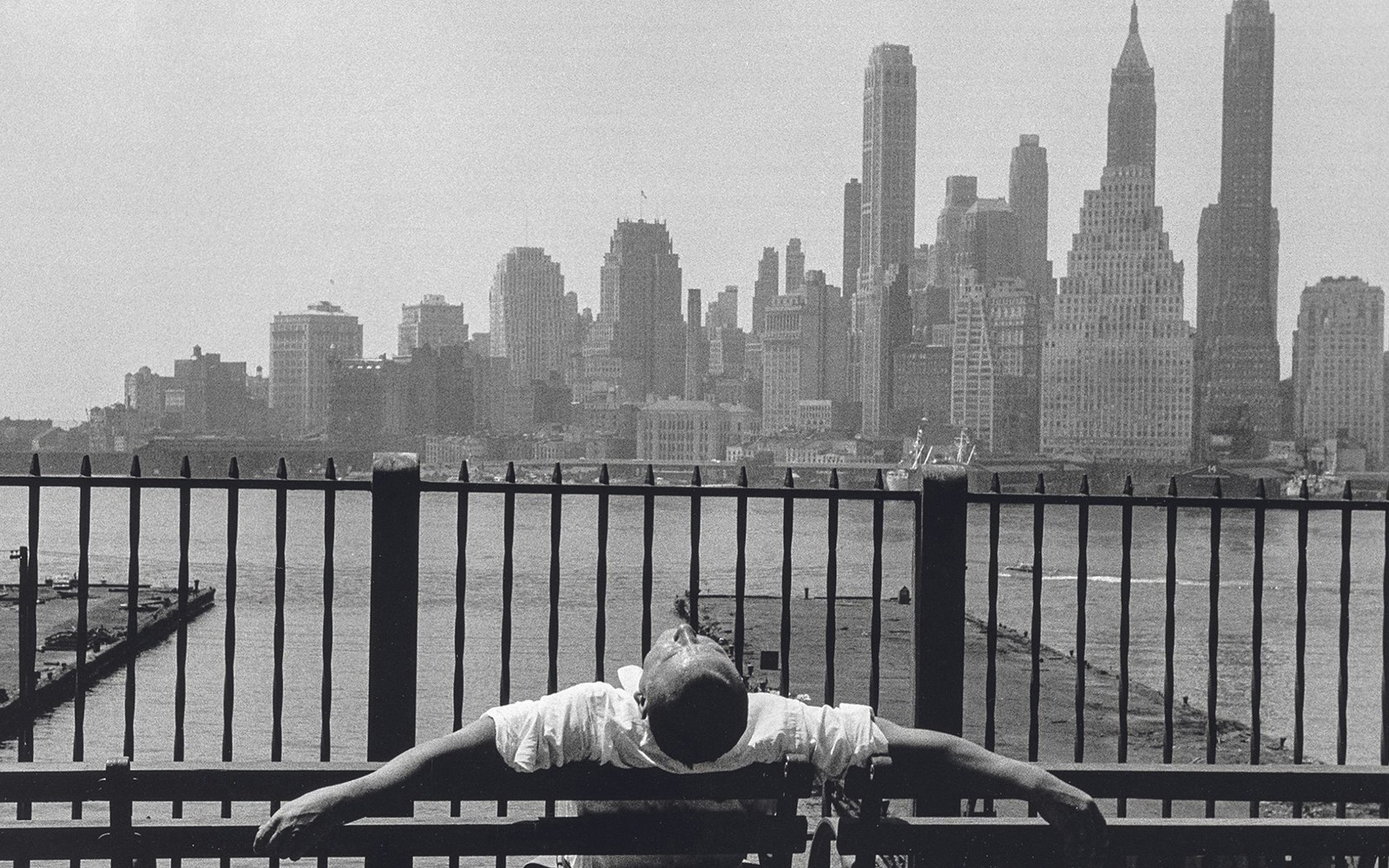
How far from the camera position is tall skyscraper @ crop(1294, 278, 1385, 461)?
150 metres

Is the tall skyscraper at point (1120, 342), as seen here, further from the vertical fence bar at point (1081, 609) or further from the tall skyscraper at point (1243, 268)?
the vertical fence bar at point (1081, 609)

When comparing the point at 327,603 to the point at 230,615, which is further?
the point at 230,615

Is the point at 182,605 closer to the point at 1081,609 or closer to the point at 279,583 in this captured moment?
the point at 279,583

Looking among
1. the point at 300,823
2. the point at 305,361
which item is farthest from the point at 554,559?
the point at 305,361

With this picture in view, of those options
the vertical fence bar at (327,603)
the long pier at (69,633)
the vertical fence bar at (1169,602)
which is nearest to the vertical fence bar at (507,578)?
the vertical fence bar at (327,603)

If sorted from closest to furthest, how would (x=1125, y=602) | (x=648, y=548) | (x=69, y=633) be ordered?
1. (x=648, y=548)
2. (x=1125, y=602)
3. (x=69, y=633)

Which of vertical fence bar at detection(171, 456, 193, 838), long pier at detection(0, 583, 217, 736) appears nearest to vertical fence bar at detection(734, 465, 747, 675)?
vertical fence bar at detection(171, 456, 193, 838)

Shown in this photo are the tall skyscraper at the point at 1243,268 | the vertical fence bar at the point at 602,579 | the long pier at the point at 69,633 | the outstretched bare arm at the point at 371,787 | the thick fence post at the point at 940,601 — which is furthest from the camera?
the tall skyscraper at the point at 1243,268

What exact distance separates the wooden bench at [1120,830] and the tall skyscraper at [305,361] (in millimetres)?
171342

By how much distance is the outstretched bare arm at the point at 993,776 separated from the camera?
2.81 m

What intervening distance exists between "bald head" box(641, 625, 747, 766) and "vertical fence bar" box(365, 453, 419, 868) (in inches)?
68.3

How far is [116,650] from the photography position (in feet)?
95.2

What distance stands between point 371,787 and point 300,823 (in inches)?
5.2

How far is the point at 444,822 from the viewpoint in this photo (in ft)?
9.30
